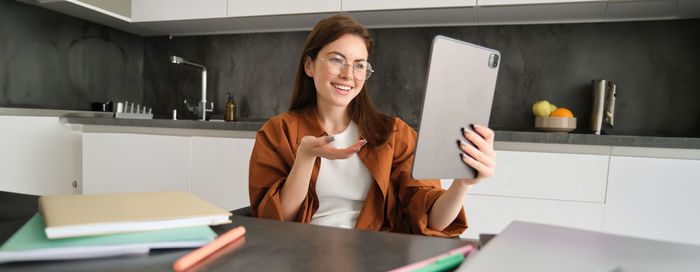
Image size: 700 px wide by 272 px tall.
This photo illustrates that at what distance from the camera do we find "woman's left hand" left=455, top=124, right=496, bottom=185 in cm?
76

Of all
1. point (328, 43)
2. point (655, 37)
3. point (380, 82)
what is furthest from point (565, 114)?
point (328, 43)

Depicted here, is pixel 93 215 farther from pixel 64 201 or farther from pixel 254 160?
pixel 254 160

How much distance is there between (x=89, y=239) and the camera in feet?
1.49

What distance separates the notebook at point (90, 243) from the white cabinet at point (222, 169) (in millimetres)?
1709

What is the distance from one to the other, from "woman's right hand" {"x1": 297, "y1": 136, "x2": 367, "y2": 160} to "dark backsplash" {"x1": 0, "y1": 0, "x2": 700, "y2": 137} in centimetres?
176

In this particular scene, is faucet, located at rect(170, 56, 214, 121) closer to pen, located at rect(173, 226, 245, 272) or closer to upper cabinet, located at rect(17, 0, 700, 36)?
upper cabinet, located at rect(17, 0, 700, 36)

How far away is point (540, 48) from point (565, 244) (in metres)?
2.23

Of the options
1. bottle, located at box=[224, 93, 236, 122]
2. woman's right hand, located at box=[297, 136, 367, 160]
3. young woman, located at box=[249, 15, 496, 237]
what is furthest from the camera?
bottle, located at box=[224, 93, 236, 122]

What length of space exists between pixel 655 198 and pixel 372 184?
1.27m

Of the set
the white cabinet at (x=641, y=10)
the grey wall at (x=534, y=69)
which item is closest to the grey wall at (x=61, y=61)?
the grey wall at (x=534, y=69)

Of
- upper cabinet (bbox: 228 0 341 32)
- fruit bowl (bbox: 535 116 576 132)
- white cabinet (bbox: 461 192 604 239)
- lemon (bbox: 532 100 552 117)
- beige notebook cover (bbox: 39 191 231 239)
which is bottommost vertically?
white cabinet (bbox: 461 192 604 239)

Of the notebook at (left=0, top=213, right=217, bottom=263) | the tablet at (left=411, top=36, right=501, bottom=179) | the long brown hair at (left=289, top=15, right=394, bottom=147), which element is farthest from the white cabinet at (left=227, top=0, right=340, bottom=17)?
the notebook at (left=0, top=213, right=217, bottom=263)

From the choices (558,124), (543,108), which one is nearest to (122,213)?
(558,124)

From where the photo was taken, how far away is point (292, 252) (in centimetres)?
49
